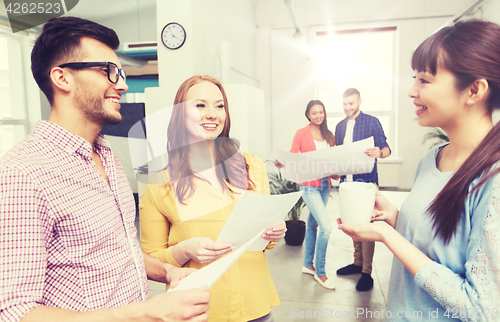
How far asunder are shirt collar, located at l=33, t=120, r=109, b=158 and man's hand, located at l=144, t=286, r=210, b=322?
42cm

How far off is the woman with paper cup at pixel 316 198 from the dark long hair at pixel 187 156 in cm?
133

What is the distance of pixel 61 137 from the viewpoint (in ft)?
2.47

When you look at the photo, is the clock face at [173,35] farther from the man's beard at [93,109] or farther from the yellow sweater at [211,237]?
the man's beard at [93,109]

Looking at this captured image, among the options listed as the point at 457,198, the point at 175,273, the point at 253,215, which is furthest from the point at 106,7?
the point at 457,198

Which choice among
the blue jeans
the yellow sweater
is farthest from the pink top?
the yellow sweater

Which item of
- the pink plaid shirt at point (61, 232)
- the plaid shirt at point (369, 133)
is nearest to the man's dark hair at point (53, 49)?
the pink plaid shirt at point (61, 232)

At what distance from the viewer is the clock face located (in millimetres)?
3301

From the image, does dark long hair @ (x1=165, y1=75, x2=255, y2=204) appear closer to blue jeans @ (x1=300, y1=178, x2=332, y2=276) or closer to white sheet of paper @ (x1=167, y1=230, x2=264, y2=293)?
white sheet of paper @ (x1=167, y1=230, x2=264, y2=293)

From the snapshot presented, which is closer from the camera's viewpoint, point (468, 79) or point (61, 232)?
point (61, 232)

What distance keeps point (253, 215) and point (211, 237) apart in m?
0.32

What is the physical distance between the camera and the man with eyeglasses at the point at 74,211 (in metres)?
0.58

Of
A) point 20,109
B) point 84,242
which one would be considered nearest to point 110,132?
point 20,109

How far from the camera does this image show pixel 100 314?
0.62 m

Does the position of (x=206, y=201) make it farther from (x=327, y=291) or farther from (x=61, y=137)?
(x=327, y=291)
